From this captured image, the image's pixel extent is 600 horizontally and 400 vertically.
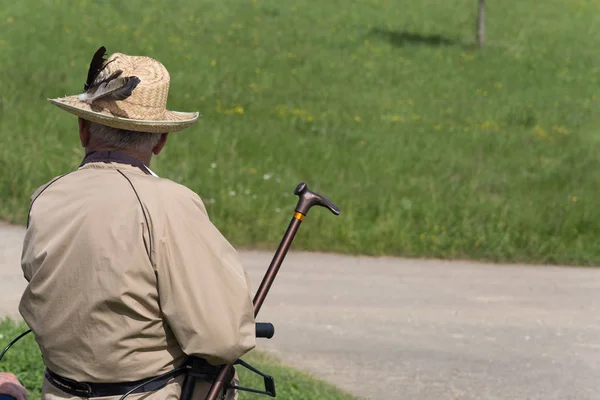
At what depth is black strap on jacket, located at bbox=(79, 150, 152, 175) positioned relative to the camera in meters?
2.62

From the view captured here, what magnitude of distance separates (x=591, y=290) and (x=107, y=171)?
285 inches

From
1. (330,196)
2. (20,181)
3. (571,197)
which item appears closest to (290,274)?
(330,196)

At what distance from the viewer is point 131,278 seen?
8.12ft

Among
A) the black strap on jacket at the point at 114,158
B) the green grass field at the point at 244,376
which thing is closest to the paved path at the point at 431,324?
the green grass field at the point at 244,376

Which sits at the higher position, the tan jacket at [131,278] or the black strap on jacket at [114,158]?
the black strap on jacket at [114,158]

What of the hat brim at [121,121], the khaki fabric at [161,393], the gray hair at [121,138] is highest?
the hat brim at [121,121]

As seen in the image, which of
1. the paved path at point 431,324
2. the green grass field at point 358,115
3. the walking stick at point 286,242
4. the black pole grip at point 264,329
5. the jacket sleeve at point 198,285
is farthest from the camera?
the green grass field at point 358,115

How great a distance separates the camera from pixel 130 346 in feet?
8.26

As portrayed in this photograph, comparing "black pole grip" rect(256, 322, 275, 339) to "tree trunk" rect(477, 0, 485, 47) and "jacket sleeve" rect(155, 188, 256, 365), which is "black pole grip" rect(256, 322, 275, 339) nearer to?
"jacket sleeve" rect(155, 188, 256, 365)

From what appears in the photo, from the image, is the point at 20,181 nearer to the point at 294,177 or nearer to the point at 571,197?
the point at 294,177

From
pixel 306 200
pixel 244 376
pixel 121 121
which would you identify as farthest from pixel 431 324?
pixel 121 121

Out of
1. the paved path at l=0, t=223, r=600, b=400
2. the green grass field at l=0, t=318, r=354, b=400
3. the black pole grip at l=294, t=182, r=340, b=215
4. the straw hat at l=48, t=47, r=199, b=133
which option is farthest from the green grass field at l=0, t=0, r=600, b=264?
the straw hat at l=48, t=47, r=199, b=133

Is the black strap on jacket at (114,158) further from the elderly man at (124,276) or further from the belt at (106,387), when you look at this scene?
the belt at (106,387)

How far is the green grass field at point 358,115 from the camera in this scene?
34.6 ft
